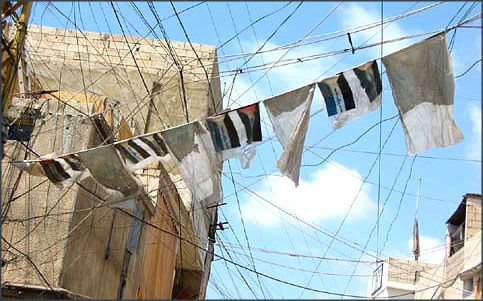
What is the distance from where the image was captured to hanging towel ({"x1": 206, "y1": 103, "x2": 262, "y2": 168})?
8344 millimetres

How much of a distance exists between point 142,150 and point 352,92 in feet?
8.61

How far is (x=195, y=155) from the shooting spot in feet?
28.1

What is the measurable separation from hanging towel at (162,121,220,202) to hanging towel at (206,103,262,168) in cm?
12

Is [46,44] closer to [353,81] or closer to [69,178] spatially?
[69,178]

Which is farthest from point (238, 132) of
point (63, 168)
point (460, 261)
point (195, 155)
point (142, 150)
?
point (460, 261)

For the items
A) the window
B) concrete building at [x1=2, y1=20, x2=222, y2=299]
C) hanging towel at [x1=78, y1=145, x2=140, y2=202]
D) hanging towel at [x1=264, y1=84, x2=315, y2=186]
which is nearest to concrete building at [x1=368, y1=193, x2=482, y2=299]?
concrete building at [x1=2, y1=20, x2=222, y2=299]

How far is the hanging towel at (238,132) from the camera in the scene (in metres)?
8.34

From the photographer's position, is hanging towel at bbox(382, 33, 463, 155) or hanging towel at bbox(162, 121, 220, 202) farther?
hanging towel at bbox(162, 121, 220, 202)

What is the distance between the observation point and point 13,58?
27.1 feet

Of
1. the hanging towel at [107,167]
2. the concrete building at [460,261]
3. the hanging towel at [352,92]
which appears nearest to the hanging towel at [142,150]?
the hanging towel at [107,167]

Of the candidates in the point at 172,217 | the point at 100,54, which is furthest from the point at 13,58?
the point at 100,54

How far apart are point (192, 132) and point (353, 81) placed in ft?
6.48

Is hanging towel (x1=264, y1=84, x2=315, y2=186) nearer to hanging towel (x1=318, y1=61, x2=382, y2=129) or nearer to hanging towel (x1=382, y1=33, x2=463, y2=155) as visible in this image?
hanging towel (x1=318, y1=61, x2=382, y2=129)

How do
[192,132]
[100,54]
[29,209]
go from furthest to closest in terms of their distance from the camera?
1. [100,54]
2. [29,209]
3. [192,132]
